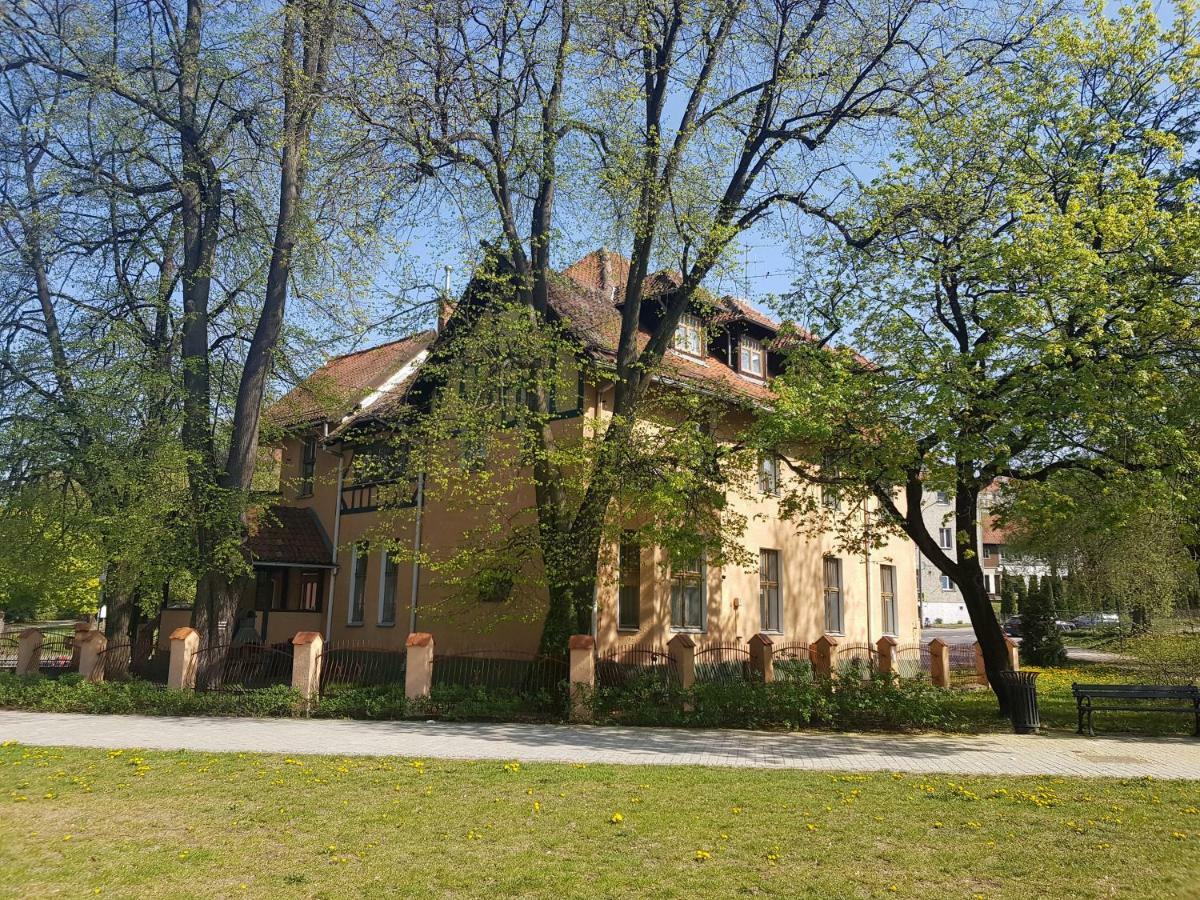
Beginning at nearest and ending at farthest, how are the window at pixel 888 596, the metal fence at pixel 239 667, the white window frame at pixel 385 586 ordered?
the metal fence at pixel 239 667 → the white window frame at pixel 385 586 → the window at pixel 888 596

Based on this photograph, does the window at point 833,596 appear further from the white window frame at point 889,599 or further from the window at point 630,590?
the window at point 630,590

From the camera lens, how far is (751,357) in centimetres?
2417

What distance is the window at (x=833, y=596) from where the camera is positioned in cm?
2486

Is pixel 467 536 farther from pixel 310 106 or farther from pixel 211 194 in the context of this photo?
pixel 211 194

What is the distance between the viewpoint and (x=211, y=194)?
19891 millimetres

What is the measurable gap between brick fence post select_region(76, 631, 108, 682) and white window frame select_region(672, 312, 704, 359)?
13809 mm

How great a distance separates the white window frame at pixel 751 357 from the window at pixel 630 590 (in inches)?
264

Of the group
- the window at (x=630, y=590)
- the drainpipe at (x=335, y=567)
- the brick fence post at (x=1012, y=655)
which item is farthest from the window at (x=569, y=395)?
the brick fence post at (x=1012, y=655)

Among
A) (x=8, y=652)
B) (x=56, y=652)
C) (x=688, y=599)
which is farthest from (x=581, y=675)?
(x=8, y=652)

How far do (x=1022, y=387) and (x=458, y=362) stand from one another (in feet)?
31.1

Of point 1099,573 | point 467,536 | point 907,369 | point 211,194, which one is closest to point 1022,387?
point 907,369

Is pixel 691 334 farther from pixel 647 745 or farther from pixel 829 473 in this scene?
pixel 647 745

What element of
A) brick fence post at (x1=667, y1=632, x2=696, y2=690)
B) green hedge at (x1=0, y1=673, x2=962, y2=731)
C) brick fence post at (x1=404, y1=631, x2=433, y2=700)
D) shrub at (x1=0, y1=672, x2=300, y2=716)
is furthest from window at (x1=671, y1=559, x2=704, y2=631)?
shrub at (x1=0, y1=672, x2=300, y2=716)

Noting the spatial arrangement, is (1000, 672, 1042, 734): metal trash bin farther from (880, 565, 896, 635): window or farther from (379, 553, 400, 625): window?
(379, 553, 400, 625): window
